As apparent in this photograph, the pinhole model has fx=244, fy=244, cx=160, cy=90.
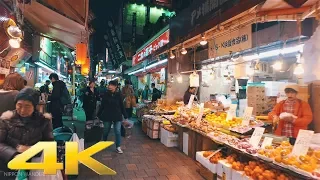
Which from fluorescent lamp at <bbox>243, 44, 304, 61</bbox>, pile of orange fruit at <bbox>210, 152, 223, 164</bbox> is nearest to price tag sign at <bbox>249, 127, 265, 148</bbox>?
pile of orange fruit at <bbox>210, 152, 223, 164</bbox>

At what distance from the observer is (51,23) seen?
8164mm

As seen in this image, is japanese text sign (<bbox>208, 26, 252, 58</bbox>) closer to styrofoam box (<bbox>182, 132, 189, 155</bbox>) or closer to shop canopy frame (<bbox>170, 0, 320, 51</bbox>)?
shop canopy frame (<bbox>170, 0, 320, 51</bbox>)

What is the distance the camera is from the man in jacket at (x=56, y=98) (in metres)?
9.57

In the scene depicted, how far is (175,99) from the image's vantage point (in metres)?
12.3

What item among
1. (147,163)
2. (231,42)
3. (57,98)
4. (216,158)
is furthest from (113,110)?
(231,42)

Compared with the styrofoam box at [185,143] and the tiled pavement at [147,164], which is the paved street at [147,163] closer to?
the tiled pavement at [147,164]

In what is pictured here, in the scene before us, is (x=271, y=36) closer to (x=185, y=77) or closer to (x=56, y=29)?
(x=185, y=77)

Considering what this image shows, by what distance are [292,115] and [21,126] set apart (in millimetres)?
5638

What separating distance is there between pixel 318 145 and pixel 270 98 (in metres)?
4.18

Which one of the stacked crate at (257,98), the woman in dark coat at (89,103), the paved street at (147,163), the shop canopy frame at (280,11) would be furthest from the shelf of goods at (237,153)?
the woman in dark coat at (89,103)

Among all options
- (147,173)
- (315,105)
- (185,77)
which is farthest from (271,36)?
(185,77)

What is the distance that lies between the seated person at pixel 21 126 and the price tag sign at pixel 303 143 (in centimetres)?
408

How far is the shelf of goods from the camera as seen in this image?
3.79 meters

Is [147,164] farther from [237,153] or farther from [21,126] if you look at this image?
[21,126]
